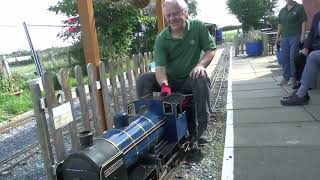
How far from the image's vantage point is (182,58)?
205 inches

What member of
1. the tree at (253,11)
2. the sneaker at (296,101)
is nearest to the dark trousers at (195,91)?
the sneaker at (296,101)

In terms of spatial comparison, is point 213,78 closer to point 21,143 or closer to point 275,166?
point 21,143

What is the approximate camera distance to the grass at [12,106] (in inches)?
394

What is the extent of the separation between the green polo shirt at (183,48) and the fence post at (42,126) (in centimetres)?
168

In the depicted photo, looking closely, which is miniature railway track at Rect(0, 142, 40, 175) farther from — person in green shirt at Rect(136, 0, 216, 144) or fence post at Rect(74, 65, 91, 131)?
person in green shirt at Rect(136, 0, 216, 144)

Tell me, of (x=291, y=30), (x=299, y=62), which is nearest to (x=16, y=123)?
(x=299, y=62)

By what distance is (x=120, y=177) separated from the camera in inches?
133

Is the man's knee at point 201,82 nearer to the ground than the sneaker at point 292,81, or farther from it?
farther from it

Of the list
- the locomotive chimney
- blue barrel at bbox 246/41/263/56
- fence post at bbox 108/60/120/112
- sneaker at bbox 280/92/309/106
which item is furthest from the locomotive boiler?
blue barrel at bbox 246/41/263/56

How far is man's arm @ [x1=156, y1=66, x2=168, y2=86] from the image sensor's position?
16.1 ft

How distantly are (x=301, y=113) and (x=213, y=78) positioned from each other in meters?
6.57

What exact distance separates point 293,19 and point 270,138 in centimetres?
443

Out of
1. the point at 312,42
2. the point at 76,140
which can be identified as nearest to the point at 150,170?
the point at 76,140

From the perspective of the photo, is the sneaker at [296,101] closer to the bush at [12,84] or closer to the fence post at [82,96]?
the fence post at [82,96]
